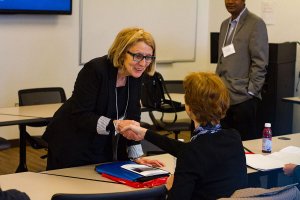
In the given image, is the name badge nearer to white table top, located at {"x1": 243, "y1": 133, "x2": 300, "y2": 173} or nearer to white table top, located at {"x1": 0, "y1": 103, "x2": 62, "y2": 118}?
white table top, located at {"x1": 243, "y1": 133, "x2": 300, "y2": 173}

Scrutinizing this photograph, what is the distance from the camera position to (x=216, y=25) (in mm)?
7754

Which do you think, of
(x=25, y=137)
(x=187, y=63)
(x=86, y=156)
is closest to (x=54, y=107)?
(x=25, y=137)

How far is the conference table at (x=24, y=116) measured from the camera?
429 cm

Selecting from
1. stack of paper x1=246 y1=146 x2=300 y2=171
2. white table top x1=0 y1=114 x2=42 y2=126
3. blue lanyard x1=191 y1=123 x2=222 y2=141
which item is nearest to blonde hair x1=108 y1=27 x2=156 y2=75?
blue lanyard x1=191 y1=123 x2=222 y2=141

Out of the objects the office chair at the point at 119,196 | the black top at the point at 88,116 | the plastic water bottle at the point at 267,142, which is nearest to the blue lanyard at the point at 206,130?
the office chair at the point at 119,196

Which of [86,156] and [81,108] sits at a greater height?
[81,108]

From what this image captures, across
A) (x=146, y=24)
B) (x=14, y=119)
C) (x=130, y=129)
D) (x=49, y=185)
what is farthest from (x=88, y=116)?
(x=146, y=24)

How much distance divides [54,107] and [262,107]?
99.3 inches

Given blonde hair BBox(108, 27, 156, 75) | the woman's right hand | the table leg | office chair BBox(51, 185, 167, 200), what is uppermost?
blonde hair BBox(108, 27, 156, 75)

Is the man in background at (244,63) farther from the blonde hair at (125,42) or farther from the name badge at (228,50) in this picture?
the blonde hair at (125,42)

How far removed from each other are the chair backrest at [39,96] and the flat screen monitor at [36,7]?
1245mm

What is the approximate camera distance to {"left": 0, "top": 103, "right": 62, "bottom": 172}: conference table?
4.29 metres

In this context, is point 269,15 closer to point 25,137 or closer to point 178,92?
point 178,92

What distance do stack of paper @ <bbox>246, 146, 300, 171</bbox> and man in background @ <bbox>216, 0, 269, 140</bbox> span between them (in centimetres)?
171
